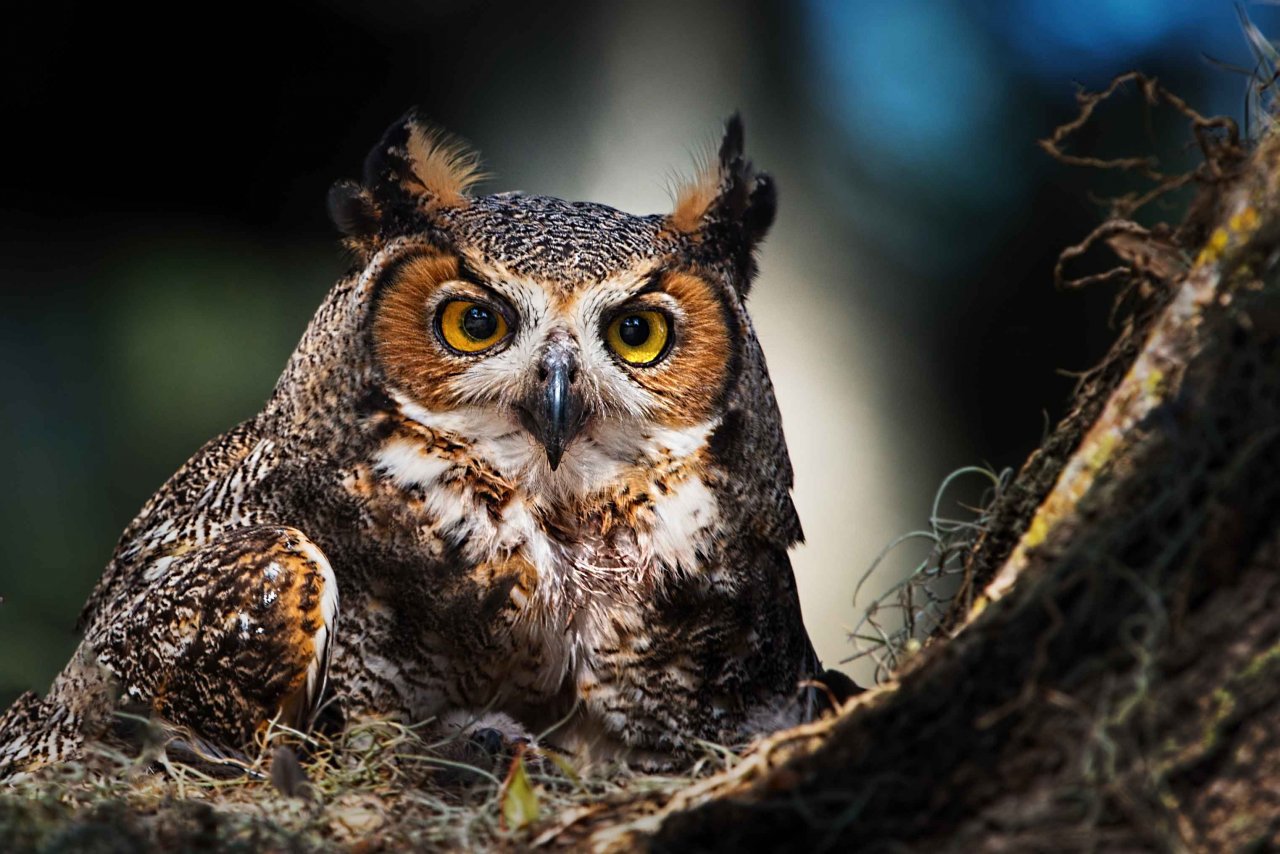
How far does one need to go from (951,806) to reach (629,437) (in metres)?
1.02

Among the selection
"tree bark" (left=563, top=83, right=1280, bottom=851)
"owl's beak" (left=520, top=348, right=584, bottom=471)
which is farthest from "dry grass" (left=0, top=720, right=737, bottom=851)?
"owl's beak" (left=520, top=348, right=584, bottom=471)

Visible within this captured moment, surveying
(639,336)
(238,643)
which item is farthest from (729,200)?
(238,643)

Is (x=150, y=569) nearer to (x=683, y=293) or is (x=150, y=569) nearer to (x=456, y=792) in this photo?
(x=456, y=792)

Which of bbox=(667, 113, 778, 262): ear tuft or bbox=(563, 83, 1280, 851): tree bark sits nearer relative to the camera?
bbox=(563, 83, 1280, 851): tree bark

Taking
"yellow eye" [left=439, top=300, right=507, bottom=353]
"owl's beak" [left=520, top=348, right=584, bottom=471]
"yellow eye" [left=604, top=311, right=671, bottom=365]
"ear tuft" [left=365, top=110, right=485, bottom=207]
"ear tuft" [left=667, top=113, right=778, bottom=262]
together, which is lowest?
"owl's beak" [left=520, top=348, right=584, bottom=471]

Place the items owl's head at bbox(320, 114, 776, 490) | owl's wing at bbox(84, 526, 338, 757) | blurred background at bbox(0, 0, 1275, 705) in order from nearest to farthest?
owl's wing at bbox(84, 526, 338, 757) → owl's head at bbox(320, 114, 776, 490) → blurred background at bbox(0, 0, 1275, 705)

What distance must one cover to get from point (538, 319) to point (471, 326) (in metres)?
0.12

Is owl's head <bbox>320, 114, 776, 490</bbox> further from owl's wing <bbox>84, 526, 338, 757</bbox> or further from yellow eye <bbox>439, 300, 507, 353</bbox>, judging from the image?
owl's wing <bbox>84, 526, 338, 757</bbox>

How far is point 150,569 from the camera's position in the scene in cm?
191

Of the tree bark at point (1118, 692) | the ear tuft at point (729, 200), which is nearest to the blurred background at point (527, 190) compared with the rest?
the ear tuft at point (729, 200)

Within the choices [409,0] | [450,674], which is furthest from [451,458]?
[409,0]

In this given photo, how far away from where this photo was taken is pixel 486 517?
5.82ft

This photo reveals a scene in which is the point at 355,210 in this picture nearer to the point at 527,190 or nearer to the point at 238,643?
the point at 238,643

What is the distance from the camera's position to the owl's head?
1771 millimetres
